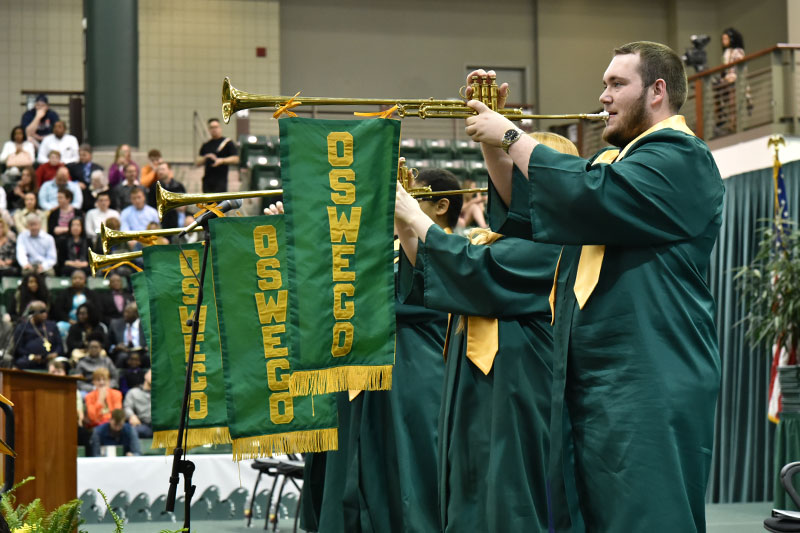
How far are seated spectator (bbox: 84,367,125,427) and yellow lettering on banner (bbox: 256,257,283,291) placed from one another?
5488 millimetres

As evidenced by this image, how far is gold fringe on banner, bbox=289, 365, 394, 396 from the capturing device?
4066 millimetres

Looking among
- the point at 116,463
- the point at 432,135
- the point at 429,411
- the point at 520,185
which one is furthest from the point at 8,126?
the point at 520,185

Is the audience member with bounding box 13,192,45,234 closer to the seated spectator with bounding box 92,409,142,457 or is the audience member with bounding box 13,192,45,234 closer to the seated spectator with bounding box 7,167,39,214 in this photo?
the seated spectator with bounding box 7,167,39,214

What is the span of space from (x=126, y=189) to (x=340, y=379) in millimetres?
10384

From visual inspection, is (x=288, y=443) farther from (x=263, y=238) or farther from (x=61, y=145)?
(x=61, y=145)

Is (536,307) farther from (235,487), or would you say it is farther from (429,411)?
(235,487)

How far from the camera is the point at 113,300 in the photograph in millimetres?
12008

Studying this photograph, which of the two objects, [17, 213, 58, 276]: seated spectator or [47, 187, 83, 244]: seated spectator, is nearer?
[17, 213, 58, 276]: seated spectator

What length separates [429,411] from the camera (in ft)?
16.1

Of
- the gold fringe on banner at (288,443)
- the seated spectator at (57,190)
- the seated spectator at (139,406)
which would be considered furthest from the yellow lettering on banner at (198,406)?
the seated spectator at (57,190)

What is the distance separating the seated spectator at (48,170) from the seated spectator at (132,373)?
13.5ft

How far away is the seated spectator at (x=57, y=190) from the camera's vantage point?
45.6ft

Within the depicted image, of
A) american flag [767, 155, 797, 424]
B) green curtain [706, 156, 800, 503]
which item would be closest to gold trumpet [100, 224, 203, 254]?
american flag [767, 155, 797, 424]

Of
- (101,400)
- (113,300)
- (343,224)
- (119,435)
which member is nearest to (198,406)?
(343,224)
